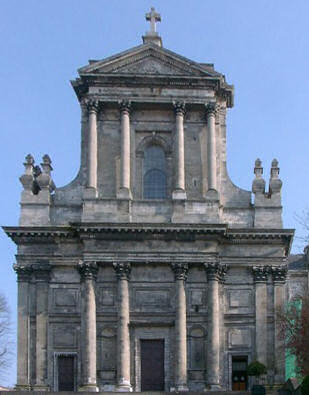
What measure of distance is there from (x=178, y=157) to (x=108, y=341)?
8308mm

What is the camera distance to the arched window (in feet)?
136

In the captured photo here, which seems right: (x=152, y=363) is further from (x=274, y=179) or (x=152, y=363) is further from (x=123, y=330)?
(x=274, y=179)

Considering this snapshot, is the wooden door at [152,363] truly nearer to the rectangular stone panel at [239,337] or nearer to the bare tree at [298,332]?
the rectangular stone panel at [239,337]

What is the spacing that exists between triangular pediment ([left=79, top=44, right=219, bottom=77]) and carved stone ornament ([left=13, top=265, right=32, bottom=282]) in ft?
29.0

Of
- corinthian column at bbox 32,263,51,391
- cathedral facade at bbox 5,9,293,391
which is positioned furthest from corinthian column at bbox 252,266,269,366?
corinthian column at bbox 32,263,51,391

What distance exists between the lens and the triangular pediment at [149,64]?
41.4 meters

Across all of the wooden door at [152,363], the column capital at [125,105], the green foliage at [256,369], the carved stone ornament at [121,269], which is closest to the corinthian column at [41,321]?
the carved stone ornament at [121,269]

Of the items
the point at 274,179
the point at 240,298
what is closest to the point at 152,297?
the point at 240,298

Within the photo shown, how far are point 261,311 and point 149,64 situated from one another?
11754 mm

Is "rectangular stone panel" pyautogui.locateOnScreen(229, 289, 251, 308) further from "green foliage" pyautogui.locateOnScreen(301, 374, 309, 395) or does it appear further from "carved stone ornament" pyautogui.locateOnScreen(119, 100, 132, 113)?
"green foliage" pyautogui.locateOnScreen(301, 374, 309, 395)

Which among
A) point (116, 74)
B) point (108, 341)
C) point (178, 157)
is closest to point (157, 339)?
point (108, 341)

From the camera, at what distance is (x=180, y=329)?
128ft

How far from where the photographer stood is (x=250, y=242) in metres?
40.4

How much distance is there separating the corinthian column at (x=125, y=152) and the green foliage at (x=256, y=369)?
28.6 ft
